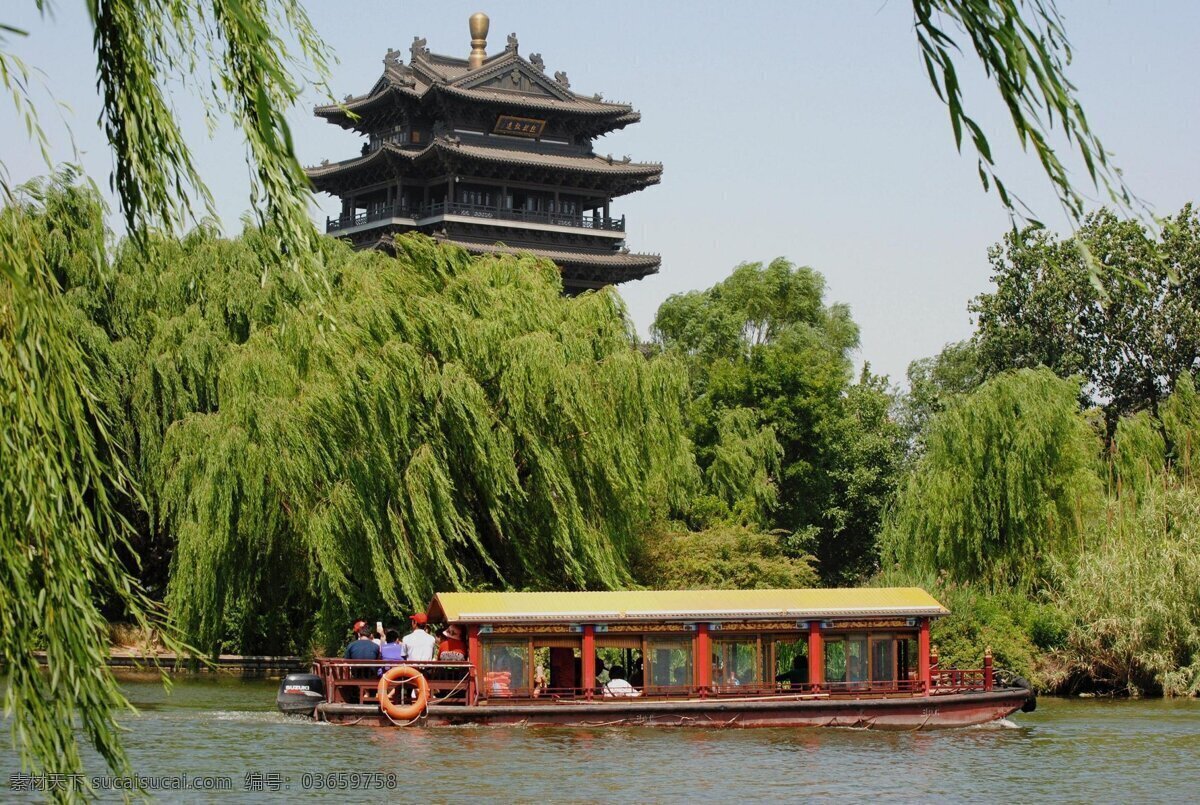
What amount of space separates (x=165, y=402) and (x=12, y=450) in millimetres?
23505

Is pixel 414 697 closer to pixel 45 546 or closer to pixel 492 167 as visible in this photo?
pixel 45 546

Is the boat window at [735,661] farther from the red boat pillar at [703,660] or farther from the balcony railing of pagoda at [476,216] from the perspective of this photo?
the balcony railing of pagoda at [476,216]

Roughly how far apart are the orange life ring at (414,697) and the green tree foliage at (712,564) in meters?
7.90

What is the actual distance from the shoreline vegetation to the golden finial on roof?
22.6 m

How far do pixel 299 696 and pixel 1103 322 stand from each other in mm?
33163

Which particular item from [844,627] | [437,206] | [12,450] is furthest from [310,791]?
[437,206]

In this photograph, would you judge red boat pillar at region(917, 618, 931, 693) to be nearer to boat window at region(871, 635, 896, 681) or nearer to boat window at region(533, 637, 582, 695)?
boat window at region(871, 635, 896, 681)

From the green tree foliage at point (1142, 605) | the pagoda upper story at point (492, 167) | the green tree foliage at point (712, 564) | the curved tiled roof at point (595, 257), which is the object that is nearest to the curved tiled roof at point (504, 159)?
the pagoda upper story at point (492, 167)

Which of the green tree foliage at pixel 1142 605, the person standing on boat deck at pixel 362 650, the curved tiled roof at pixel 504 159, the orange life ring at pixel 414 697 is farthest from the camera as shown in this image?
the curved tiled roof at pixel 504 159

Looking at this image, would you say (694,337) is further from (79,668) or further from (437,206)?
(79,668)

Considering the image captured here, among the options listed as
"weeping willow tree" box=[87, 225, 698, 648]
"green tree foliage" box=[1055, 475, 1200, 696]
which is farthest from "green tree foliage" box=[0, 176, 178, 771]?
"green tree foliage" box=[1055, 475, 1200, 696]

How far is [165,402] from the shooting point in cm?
2830

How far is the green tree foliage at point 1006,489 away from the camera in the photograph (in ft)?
95.7

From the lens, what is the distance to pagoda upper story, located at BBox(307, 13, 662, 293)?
49.3 meters
